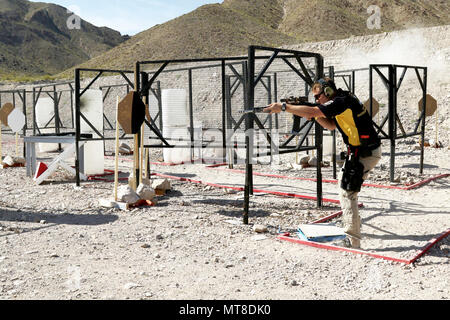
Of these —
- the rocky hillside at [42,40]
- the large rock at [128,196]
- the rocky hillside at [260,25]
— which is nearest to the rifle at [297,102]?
the large rock at [128,196]

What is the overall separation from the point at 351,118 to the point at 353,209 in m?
0.92

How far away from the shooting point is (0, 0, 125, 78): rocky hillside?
350 ft

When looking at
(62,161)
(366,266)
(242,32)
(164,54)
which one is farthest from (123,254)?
(242,32)

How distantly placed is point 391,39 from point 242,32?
108 ft

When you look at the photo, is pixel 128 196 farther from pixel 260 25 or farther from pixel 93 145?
pixel 260 25

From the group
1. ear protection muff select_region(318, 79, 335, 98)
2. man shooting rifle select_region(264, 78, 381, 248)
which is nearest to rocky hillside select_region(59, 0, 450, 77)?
ear protection muff select_region(318, 79, 335, 98)

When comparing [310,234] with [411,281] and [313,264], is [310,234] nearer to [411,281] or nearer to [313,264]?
[313,264]

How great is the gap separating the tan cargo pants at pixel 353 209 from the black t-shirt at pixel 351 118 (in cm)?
14

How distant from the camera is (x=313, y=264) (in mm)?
4238

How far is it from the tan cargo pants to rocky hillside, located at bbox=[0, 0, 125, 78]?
95.5 metres

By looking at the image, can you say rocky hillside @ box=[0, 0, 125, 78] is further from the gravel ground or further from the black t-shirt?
the black t-shirt

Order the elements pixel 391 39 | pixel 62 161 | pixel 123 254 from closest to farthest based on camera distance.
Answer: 1. pixel 123 254
2. pixel 62 161
3. pixel 391 39

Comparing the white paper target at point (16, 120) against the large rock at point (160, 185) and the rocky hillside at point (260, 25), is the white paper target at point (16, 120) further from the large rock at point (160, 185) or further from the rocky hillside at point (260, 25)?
the rocky hillside at point (260, 25)

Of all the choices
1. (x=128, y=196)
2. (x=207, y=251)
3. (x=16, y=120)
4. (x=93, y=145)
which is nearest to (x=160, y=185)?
(x=128, y=196)
